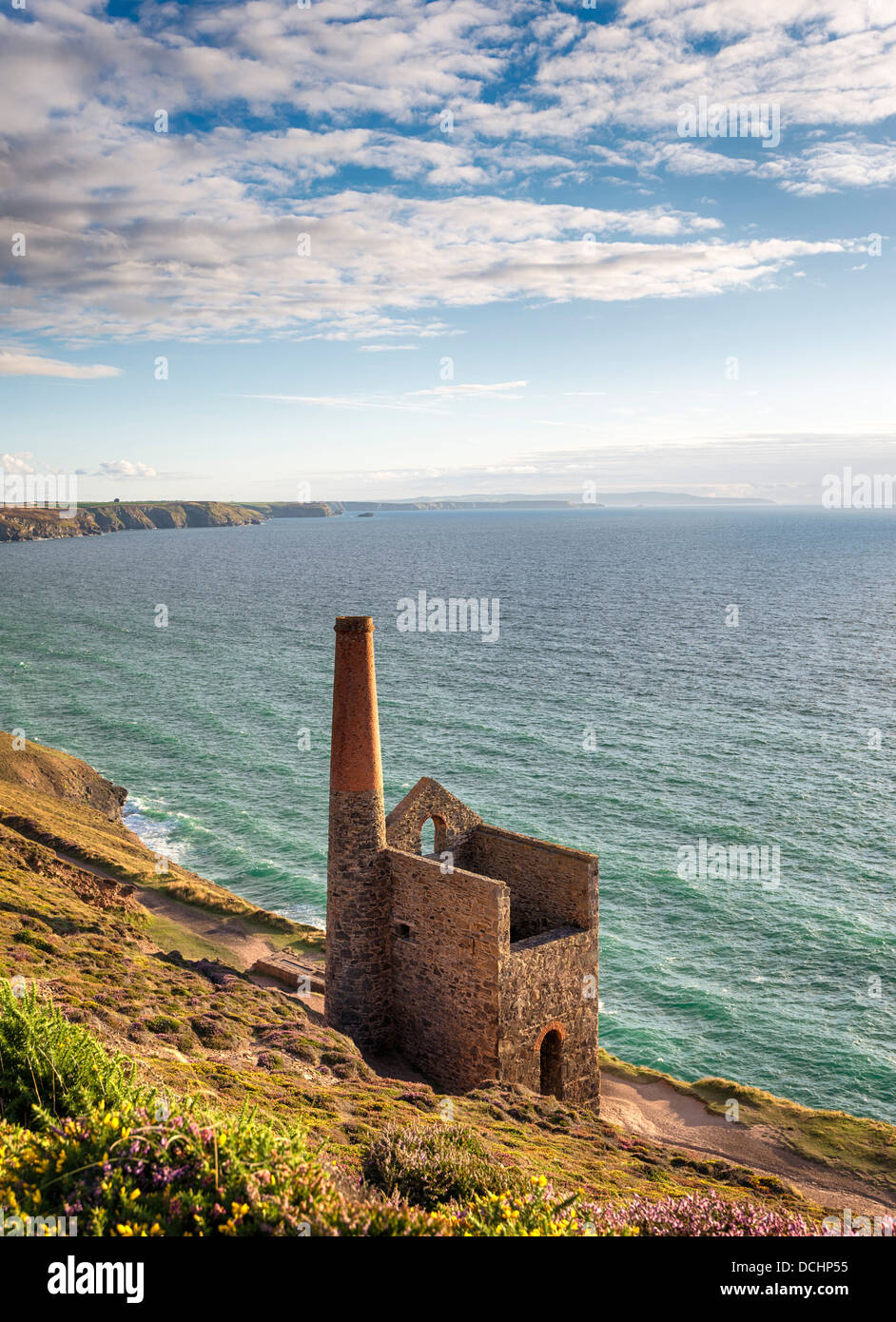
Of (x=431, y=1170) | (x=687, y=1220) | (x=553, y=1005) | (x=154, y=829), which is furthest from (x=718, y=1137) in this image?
(x=154, y=829)

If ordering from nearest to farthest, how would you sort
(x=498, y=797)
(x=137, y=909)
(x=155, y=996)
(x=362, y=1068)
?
(x=362, y=1068) < (x=155, y=996) < (x=137, y=909) < (x=498, y=797)

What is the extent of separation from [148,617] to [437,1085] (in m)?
100

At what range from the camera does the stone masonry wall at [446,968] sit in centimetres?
2252

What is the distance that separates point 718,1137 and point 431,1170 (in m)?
19.0

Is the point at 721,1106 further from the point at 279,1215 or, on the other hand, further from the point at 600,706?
the point at 600,706

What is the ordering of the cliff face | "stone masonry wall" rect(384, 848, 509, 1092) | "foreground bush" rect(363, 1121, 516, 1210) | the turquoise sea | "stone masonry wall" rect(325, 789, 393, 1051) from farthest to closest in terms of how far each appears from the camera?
1. the cliff face
2. the turquoise sea
3. "stone masonry wall" rect(325, 789, 393, 1051)
4. "stone masonry wall" rect(384, 848, 509, 1092)
5. "foreground bush" rect(363, 1121, 516, 1210)

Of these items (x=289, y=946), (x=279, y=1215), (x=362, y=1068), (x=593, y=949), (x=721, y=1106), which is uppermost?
(x=279, y=1215)

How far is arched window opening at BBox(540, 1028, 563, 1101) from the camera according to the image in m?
24.6

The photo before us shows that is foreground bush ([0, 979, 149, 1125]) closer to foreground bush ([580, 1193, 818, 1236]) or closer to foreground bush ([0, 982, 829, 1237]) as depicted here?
foreground bush ([0, 982, 829, 1237])

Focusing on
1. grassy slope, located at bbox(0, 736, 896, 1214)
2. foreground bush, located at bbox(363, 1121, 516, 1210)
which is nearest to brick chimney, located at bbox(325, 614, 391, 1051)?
grassy slope, located at bbox(0, 736, 896, 1214)

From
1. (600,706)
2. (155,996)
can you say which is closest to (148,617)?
(600,706)

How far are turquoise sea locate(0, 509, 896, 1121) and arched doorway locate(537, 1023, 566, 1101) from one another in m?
8.78

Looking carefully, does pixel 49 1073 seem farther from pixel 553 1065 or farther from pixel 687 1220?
pixel 553 1065

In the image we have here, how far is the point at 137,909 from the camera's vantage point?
35.7 meters
